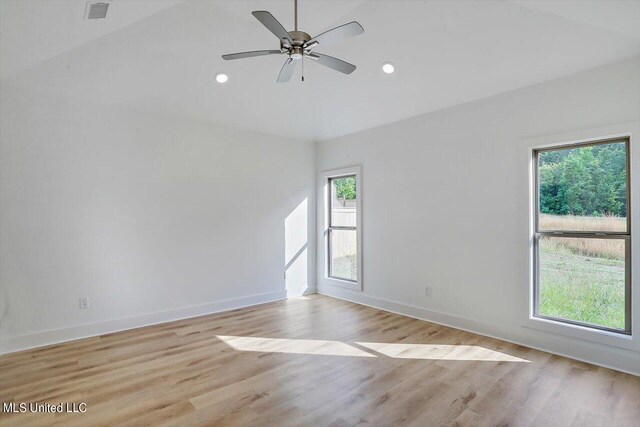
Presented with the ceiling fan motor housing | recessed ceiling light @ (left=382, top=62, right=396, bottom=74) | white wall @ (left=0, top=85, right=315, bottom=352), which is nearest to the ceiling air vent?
the ceiling fan motor housing

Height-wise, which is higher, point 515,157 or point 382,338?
point 515,157

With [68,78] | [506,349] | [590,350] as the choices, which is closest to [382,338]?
[506,349]

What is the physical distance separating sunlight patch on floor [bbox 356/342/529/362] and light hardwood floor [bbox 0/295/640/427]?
18 mm

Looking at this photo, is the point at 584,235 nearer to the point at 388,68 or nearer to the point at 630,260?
the point at 630,260

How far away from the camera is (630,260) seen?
9.88 feet

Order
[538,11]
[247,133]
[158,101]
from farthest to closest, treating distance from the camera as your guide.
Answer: [247,133], [158,101], [538,11]

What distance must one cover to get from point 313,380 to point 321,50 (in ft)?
10.6

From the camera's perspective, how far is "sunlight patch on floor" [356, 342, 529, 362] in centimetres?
326

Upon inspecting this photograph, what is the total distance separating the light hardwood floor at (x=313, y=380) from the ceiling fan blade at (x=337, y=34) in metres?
2.62

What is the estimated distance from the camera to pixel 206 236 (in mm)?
4859

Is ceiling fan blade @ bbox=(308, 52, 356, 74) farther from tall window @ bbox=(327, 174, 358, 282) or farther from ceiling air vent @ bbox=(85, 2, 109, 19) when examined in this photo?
tall window @ bbox=(327, 174, 358, 282)

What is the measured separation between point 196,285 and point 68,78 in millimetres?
2881

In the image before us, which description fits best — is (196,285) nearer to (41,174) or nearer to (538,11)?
(41,174)

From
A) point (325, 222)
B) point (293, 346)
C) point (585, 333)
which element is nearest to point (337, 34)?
point (293, 346)
